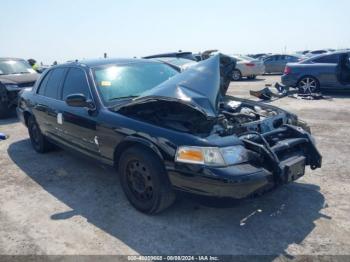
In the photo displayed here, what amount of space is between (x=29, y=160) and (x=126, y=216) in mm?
2893

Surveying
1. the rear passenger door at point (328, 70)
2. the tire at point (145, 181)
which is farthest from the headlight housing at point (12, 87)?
the rear passenger door at point (328, 70)

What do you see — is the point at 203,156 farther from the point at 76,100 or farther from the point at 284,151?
the point at 76,100

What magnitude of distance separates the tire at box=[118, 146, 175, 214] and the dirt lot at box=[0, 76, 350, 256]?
0.17 metres

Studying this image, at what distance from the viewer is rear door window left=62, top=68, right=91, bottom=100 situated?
443 cm

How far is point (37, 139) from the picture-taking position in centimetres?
616

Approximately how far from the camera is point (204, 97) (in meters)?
3.58

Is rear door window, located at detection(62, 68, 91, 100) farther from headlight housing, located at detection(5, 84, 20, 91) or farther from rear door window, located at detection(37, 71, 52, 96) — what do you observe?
headlight housing, located at detection(5, 84, 20, 91)

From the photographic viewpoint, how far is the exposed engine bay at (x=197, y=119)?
3.41 m

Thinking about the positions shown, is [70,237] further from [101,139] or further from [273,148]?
[273,148]

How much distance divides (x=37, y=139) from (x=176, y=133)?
3787 mm

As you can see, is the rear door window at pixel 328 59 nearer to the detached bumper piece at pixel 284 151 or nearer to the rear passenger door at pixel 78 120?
the detached bumper piece at pixel 284 151

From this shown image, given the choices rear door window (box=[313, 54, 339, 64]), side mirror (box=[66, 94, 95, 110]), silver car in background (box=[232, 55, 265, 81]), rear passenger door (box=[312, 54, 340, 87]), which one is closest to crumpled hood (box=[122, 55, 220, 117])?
side mirror (box=[66, 94, 95, 110])

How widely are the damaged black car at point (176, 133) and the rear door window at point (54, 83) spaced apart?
0.32 m

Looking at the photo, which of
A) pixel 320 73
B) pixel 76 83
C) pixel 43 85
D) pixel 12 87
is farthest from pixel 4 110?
pixel 320 73
